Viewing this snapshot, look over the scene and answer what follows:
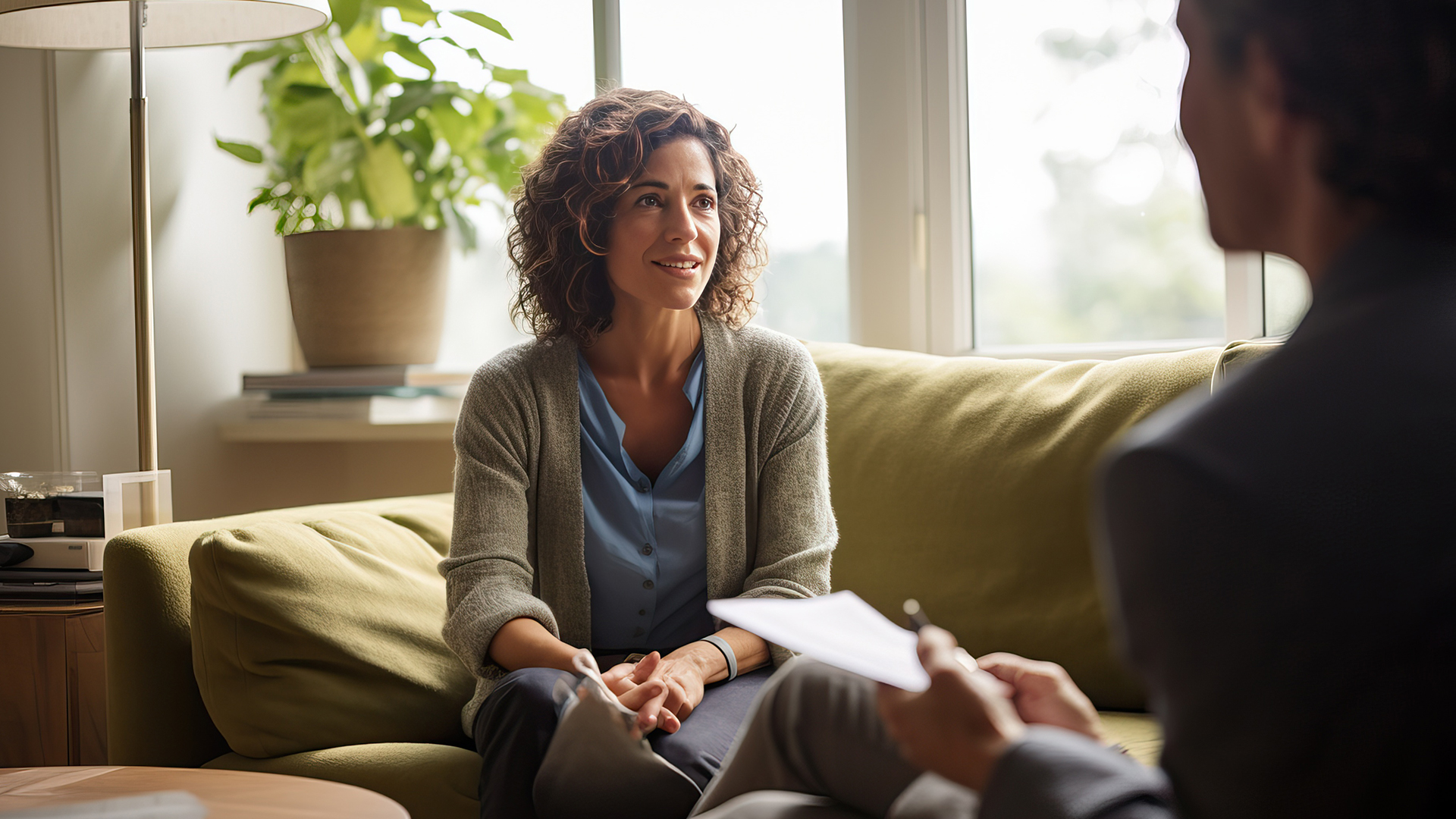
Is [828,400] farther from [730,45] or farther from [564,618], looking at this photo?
[730,45]

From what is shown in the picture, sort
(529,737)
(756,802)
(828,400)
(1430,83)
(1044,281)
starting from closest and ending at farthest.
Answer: (1430,83), (756,802), (529,737), (828,400), (1044,281)

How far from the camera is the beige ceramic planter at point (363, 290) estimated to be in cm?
245

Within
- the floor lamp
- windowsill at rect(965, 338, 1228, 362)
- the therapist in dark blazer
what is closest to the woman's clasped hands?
the therapist in dark blazer

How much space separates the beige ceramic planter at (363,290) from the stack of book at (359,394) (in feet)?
0.17

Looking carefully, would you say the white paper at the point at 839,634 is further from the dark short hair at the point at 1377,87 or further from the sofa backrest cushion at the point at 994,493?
the sofa backrest cushion at the point at 994,493

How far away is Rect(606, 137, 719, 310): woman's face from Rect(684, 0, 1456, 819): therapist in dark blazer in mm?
1097

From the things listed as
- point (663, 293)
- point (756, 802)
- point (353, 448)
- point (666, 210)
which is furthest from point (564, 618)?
point (353, 448)

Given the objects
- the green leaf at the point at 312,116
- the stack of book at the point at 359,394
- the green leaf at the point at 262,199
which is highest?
the green leaf at the point at 312,116

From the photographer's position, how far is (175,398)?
101 inches

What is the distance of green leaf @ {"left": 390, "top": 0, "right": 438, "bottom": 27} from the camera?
→ 7.94ft

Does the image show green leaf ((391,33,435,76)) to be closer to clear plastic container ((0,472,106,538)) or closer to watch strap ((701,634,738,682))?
clear plastic container ((0,472,106,538))

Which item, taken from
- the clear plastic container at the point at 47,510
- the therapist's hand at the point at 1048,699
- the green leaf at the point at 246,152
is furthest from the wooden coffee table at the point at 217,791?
the green leaf at the point at 246,152

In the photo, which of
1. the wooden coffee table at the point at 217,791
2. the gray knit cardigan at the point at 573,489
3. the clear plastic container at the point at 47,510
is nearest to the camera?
the wooden coffee table at the point at 217,791

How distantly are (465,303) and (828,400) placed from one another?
1.32 meters
